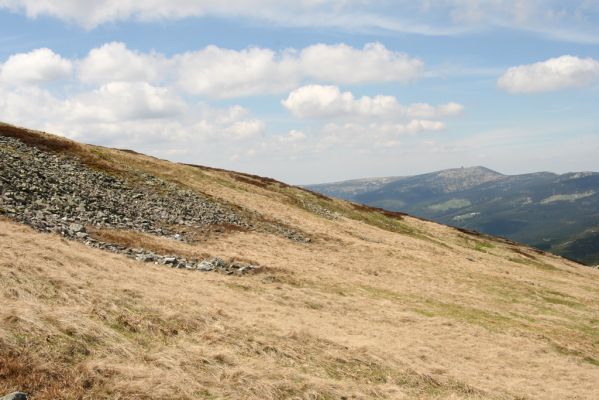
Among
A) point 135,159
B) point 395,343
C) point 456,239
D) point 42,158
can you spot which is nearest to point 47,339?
point 395,343

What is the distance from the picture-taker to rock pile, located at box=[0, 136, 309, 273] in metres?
27.7

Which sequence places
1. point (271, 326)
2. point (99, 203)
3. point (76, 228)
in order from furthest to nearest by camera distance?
point (99, 203) → point (76, 228) → point (271, 326)

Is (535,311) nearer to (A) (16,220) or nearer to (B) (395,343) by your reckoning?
(B) (395,343)

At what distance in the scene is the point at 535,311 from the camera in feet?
111

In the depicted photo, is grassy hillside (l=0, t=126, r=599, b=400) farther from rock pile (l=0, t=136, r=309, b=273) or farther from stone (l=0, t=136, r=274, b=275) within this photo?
rock pile (l=0, t=136, r=309, b=273)

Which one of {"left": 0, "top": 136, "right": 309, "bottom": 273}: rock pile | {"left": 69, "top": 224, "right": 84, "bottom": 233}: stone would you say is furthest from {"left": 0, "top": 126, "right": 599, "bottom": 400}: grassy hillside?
{"left": 0, "top": 136, "right": 309, "bottom": 273}: rock pile

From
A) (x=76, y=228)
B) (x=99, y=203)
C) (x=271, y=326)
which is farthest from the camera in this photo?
(x=99, y=203)

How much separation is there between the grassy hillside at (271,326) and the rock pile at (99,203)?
135 centimetres

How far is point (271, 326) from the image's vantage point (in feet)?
60.0

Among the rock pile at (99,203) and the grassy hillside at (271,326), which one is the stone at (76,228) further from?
the grassy hillside at (271,326)

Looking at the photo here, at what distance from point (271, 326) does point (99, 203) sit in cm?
2429

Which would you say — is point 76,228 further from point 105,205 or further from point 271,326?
point 271,326

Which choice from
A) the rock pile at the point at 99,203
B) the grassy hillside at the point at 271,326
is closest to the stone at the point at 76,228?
the rock pile at the point at 99,203

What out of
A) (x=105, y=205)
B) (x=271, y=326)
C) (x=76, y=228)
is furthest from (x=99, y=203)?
(x=271, y=326)
